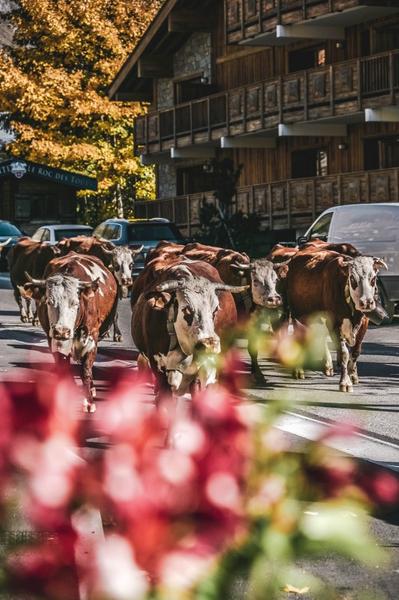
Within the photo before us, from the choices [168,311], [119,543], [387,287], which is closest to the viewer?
[119,543]

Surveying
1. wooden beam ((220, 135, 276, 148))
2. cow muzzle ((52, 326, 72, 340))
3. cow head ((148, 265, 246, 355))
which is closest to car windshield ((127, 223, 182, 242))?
wooden beam ((220, 135, 276, 148))

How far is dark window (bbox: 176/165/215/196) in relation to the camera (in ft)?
162

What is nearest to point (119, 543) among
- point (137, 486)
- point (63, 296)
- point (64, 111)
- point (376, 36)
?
point (137, 486)

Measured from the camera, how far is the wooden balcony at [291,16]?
37.3 meters

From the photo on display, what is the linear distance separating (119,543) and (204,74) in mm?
46355

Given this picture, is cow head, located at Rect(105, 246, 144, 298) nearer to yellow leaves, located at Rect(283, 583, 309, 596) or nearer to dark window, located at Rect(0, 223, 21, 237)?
yellow leaves, located at Rect(283, 583, 309, 596)

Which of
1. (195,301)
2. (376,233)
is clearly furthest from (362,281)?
(376,233)

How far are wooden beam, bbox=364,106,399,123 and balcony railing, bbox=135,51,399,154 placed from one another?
20 cm

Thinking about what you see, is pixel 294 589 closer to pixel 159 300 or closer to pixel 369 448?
pixel 369 448

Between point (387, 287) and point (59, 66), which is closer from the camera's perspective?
point (387, 287)

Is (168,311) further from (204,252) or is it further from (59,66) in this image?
(59,66)

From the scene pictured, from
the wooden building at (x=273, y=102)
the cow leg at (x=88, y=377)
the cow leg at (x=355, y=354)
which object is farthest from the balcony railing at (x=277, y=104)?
the cow leg at (x=88, y=377)

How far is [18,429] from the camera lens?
6.94 feet

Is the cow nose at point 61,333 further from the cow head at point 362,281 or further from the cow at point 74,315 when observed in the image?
the cow head at point 362,281
